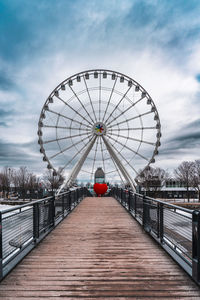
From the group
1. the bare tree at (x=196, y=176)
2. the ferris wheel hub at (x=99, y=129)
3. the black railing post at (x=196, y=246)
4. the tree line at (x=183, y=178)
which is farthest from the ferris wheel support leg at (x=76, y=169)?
the bare tree at (x=196, y=176)

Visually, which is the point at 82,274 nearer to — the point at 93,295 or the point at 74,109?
the point at 93,295

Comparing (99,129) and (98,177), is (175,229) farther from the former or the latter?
(98,177)

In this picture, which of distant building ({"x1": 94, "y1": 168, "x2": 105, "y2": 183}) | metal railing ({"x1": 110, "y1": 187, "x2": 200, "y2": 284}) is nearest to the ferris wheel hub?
distant building ({"x1": 94, "y1": 168, "x2": 105, "y2": 183})

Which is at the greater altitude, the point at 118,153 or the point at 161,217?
the point at 118,153

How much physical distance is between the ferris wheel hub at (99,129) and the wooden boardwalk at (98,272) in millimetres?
17331

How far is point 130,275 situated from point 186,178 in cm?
5866

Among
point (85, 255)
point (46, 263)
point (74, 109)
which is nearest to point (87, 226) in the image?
point (85, 255)

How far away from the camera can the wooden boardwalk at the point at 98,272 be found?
11.6ft

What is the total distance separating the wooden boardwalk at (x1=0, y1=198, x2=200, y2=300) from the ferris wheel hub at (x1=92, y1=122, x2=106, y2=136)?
682 inches

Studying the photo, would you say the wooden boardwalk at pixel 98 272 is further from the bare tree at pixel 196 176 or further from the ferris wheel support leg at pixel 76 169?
the bare tree at pixel 196 176

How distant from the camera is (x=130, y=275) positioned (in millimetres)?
4121

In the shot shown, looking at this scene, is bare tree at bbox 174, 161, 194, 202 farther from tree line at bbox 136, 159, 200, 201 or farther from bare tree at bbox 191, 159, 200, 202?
bare tree at bbox 191, 159, 200, 202

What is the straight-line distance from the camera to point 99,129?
23531 millimetres

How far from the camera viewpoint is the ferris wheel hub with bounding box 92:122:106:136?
76.9 feet
